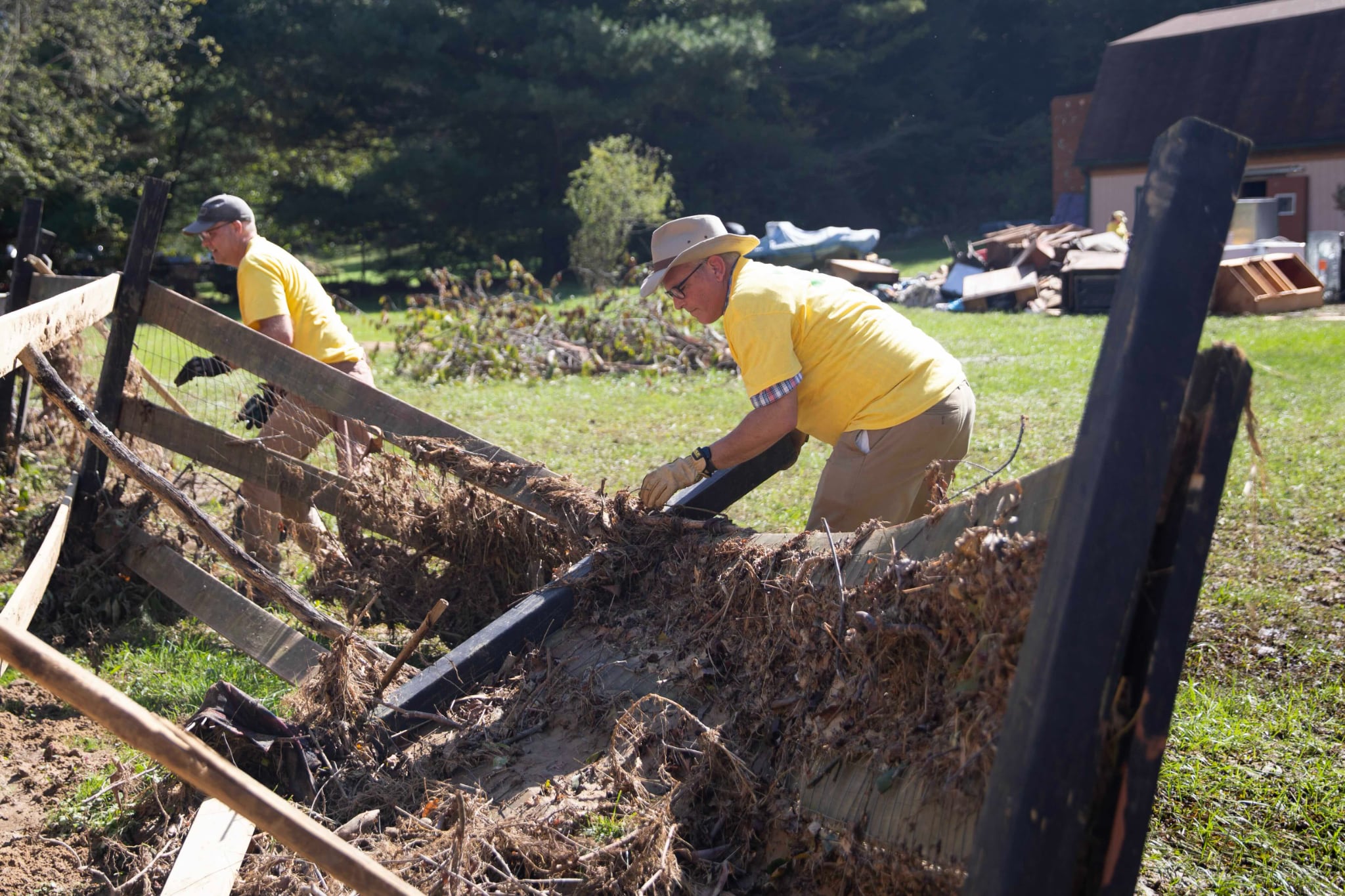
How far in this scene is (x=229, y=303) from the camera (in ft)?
82.3

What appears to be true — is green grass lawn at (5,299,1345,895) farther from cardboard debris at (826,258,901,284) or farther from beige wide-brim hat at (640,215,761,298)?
cardboard debris at (826,258,901,284)

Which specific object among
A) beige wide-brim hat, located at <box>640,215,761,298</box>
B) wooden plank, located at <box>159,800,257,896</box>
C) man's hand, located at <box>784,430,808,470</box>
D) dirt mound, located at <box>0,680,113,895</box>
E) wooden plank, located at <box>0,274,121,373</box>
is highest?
beige wide-brim hat, located at <box>640,215,761,298</box>

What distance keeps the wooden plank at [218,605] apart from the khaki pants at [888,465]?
1.84 m

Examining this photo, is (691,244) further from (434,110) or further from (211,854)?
(434,110)

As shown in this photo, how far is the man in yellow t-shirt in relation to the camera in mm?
3568

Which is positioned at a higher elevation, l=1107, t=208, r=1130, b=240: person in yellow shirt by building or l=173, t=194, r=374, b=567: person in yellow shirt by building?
l=173, t=194, r=374, b=567: person in yellow shirt by building

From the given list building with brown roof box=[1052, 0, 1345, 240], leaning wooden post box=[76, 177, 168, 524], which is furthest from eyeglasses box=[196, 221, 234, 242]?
→ building with brown roof box=[1052, 0, 1345, 240]

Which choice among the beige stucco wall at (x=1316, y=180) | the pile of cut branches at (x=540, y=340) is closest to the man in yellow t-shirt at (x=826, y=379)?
the pile of cut branches at (x=540, y=340)

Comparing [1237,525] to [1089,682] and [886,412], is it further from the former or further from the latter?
[1089,682]

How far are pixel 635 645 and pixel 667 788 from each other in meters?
0.67

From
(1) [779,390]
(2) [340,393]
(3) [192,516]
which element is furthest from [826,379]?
(3) [192,516]

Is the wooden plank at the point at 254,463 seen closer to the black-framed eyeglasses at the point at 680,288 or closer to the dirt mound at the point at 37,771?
the dirt mound at the point at 37,771

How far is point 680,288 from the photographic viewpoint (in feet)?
12.6

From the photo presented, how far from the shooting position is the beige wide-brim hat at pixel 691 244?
146 inches
